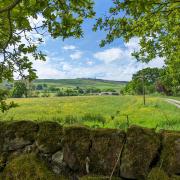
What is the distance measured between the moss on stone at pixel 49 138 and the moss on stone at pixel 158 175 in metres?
1.58

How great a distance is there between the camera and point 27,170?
17.4ft

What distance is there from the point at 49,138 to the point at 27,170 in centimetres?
63

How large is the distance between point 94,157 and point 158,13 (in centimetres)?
606

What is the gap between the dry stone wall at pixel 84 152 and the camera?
4926 millimetres

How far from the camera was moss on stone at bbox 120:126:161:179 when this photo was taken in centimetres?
494

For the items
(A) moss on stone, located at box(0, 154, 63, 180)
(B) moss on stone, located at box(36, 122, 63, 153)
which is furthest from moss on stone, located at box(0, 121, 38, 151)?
(A) moss on stone, located at box(0, 154, 63, 180)

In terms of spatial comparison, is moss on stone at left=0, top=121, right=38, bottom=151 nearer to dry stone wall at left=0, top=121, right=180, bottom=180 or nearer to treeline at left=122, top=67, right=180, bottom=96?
dry stone wall at left=0, top=121, right=180, bottom=180

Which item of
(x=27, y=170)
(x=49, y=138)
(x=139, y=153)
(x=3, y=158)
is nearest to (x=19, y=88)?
(x=49, y=138)

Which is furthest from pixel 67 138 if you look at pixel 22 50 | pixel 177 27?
Answer: pixel 177 27

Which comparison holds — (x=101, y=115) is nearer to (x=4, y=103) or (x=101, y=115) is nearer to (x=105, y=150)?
(x=105, y=150)

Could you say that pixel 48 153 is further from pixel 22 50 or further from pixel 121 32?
pixel 121 32

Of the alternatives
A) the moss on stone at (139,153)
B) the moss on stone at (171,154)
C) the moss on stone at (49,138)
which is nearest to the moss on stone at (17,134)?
the moss on stone at (49,138)

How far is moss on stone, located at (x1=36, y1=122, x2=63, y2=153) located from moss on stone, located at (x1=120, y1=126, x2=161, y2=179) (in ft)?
3.77

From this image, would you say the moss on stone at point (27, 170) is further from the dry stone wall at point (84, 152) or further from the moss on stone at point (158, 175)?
the moss on stone at point (158, 175)
